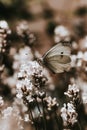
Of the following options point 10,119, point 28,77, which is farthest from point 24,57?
point 28,77

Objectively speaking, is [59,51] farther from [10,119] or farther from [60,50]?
[10,119]

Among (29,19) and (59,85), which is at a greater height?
(29,19)

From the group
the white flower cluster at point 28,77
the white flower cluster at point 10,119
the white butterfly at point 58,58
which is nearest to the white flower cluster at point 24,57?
Answer: the white butterfly at point 58,58

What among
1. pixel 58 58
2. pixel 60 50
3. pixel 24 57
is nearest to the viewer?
pixel 60 50

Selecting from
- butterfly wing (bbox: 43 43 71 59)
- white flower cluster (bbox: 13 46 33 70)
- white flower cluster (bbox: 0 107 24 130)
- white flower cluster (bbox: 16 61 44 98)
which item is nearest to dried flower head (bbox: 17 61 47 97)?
white flower cluster (bbox: 16 61 44 98)

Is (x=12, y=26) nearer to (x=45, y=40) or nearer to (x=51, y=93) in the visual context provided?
(x=45, y=40)

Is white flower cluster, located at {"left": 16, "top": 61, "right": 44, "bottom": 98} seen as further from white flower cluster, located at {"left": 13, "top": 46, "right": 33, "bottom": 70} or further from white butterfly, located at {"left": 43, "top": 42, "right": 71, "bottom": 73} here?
white flower cluster, located at {"left": 13, "top": 46, "right": 33, "bottom": 70}

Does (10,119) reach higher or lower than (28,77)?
lower

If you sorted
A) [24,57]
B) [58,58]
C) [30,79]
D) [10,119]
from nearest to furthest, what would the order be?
[30,79] → [10,119] → [58,58] → [24,57]

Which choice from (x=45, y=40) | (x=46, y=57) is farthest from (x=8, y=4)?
(x=46, y=57)
